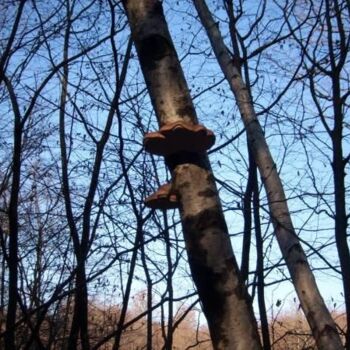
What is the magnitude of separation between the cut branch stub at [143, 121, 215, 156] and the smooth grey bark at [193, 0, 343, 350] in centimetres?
151

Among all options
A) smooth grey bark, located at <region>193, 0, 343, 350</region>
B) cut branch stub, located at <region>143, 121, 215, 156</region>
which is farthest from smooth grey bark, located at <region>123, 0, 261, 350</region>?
smooth grey bark, located at <region>193, 0, 343, 350</region>

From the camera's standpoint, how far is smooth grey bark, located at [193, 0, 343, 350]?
2972 millimetres

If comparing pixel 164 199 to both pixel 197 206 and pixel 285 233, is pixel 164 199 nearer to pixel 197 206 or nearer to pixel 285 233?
pixel 197 206

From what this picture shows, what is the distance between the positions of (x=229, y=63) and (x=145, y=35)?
Answer: 7.47 feet

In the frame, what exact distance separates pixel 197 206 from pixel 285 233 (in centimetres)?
169

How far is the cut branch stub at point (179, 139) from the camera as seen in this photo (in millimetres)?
1909

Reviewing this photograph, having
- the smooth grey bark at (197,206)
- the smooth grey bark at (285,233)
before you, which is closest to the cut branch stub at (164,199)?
the smooth grey bark at (197,206)

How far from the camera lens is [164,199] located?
203 centimetres

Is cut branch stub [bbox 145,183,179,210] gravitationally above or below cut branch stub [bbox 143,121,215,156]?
below

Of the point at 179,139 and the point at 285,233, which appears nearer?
the point at 179,139

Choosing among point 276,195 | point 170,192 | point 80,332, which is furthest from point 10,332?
point 170,192

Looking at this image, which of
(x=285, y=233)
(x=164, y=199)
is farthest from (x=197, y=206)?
(x=285, y=233)

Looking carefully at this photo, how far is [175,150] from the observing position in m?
2.01

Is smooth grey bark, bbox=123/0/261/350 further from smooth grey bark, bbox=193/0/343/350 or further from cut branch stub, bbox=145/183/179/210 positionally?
smooth grey bark, bbox=193/0/343/350
